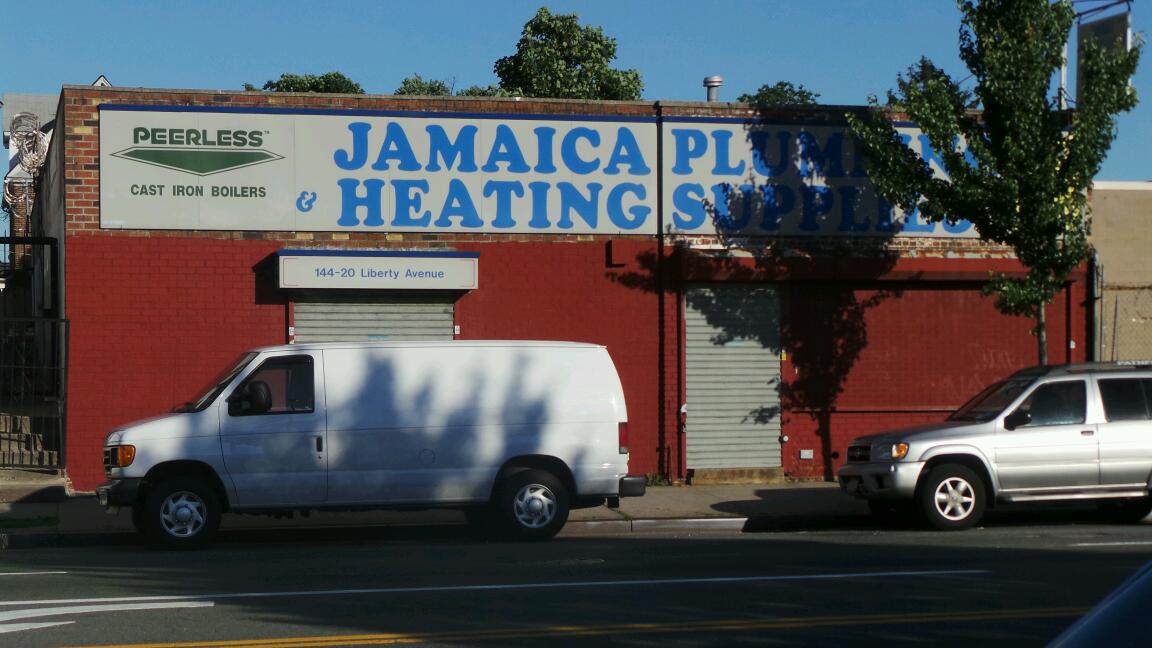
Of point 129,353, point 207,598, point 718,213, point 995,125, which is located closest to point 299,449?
point 207,598

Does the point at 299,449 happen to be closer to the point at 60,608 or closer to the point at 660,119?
the point at 60,608

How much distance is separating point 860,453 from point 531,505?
4099 mm

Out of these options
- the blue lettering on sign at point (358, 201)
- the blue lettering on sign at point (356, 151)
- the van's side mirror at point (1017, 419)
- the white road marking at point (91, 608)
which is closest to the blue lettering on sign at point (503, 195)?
the blue lettering on sign at point (358, 201)

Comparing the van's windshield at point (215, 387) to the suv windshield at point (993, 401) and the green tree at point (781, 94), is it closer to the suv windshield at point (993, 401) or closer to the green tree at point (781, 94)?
the suv windshield at point (993, 401)

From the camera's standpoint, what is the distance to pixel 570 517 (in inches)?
603

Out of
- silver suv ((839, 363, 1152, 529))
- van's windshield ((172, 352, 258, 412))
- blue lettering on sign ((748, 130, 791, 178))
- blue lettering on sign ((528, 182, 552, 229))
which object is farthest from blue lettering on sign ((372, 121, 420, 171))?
silver suv ((839, 363, 1152, 529))

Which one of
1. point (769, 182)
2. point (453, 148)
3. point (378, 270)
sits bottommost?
point (378, 270)

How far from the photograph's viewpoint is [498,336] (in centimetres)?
1856

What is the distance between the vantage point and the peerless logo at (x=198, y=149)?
17.5m

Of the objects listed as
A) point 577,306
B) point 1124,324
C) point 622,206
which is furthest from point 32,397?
point 1124,324

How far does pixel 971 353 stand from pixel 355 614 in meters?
13.2

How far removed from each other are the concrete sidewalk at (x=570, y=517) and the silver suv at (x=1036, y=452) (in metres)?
1.46

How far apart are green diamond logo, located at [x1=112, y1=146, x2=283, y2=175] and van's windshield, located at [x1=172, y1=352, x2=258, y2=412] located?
513cm

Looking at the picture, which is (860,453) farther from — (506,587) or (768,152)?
(506,587)
